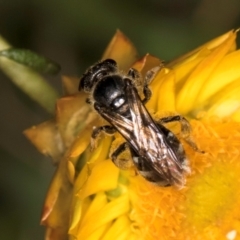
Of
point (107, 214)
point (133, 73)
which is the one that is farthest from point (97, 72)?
point (107, 214)

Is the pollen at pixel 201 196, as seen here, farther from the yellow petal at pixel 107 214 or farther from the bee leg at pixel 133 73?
the bee leg at pixel 133 73

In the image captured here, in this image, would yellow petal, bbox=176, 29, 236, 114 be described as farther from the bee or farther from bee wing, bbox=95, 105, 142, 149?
bee wing, bbox=95, 105, 142, 149

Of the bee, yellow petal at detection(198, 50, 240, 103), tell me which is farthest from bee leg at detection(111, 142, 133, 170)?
yellow petal at detection(198, 50, 240, 103)

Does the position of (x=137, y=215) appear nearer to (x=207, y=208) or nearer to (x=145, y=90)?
(x=207, y=208)

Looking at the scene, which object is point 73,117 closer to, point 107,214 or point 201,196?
point 107,214

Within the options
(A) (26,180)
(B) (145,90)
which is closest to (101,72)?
(B) (145,90)

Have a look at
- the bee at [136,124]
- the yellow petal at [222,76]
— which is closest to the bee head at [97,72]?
the bee at [136,124]
